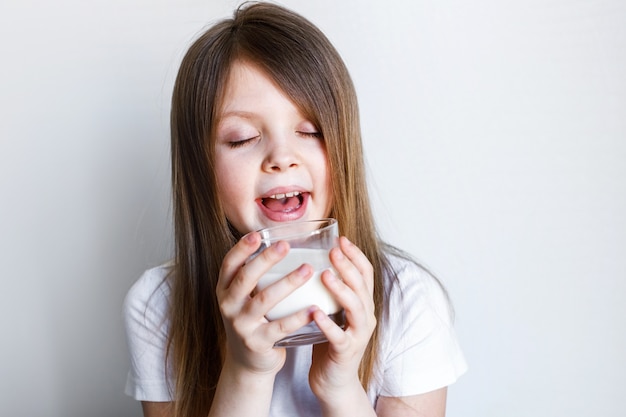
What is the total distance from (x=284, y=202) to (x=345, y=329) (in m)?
0.30

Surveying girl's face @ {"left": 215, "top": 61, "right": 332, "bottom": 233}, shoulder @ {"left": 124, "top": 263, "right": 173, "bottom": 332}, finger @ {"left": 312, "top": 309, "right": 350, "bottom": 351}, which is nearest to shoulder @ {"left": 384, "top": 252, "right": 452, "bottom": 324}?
girl's face @ {"left": 215, "top": 61, "right": 332, "bottom": 233}

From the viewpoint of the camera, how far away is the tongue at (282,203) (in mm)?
1247

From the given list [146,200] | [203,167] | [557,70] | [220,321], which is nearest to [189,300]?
[220,321]

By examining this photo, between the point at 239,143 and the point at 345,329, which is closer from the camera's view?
the point at 345,329

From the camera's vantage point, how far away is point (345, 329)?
3.42ft

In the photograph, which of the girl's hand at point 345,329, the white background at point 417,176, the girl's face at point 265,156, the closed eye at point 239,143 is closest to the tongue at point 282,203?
the girl's face at point 265,156

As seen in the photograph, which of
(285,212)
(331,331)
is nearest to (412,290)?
(285,212)

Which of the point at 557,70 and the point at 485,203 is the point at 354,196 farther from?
the point at 557,70

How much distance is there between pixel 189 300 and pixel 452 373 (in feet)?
1.68

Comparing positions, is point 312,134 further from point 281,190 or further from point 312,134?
point 281,190

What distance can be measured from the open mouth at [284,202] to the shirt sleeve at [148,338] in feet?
1.13

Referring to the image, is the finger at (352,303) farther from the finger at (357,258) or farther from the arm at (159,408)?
the arm at (159,408)

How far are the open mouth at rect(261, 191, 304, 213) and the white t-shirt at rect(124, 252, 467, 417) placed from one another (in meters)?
0.25

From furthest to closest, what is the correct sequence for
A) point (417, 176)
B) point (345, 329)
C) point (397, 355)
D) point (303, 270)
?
point (417, 176)
point (397, 355)
point (345, 329)
point (303, 270)
